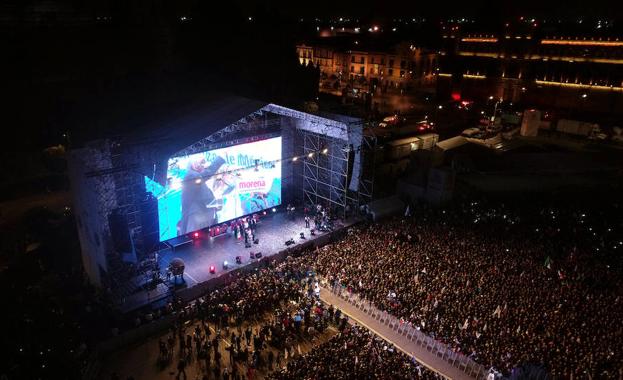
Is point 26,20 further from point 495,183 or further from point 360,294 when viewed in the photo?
point 495,183

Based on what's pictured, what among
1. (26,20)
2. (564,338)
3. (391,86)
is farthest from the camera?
Answer: (391,86)

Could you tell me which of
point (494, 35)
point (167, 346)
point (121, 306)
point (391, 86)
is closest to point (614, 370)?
point (167, 346)

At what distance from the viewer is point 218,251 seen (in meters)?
20.6

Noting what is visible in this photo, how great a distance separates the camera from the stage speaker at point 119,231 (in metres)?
17.1

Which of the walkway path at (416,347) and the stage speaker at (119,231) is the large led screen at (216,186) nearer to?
the stage speaker at (119,231)

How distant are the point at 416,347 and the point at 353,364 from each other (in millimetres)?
3327

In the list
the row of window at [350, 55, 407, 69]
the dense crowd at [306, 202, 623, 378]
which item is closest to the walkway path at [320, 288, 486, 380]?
the dense crowd at [306, 202, 623, 378]

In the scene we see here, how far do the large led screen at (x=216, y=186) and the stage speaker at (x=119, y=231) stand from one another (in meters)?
1.86

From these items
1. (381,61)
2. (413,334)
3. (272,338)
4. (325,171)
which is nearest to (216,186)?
(325,171)

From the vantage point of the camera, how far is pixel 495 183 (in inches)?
1082

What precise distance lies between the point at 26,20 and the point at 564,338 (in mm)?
35389

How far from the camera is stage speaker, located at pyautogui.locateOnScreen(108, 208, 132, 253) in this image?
1708cm

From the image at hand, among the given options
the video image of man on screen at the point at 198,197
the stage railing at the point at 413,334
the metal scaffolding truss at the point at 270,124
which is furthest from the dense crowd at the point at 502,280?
the video image of man on screen at the point at 198,197

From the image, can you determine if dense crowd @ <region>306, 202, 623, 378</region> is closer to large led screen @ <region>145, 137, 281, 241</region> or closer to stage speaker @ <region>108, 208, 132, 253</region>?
large led screen @ <region>145, 137, 281, 241</region>
